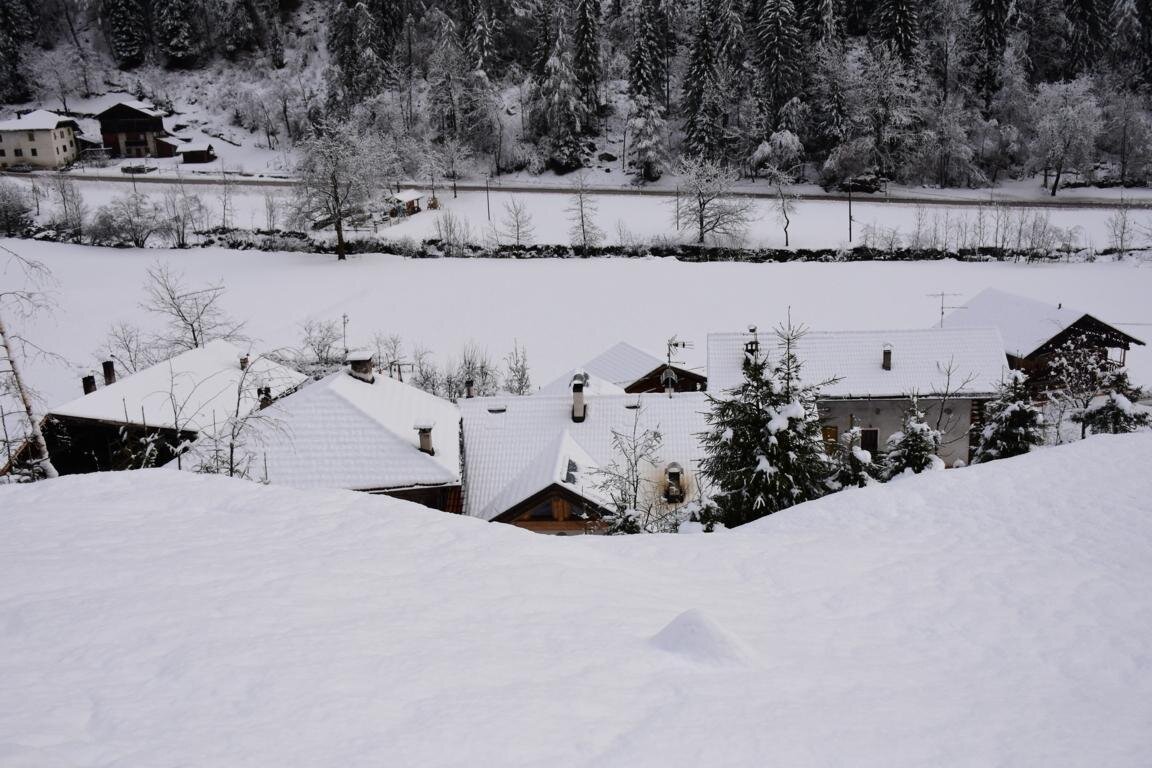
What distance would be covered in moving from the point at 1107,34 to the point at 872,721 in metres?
86.8

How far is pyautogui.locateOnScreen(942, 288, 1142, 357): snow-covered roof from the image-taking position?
1284 inches

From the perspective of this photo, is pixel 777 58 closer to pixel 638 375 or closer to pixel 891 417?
pixel 638 375

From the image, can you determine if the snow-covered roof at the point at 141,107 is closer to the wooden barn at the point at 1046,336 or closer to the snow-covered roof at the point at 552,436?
the snow-covered roof at the point at 552,436

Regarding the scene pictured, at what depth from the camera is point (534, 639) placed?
7.64m

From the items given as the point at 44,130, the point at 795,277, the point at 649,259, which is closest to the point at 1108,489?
the point at 795,277

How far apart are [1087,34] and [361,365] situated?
7629 centimetres

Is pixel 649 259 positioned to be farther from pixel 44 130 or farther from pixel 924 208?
pixel 44 130

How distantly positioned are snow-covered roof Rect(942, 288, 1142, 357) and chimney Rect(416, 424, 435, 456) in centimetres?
2289

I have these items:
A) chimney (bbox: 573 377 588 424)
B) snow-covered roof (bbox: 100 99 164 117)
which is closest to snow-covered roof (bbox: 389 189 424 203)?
snow-covered roof (bbox: 100 99 164 117)

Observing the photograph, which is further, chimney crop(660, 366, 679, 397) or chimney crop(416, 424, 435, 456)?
chimney crop(660, 366, 679, 397)

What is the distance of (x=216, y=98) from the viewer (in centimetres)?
8644

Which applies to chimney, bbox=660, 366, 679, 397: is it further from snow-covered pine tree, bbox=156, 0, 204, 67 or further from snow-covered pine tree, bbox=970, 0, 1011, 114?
snow-covered pine tree, bbox=156, 0, 204, 67

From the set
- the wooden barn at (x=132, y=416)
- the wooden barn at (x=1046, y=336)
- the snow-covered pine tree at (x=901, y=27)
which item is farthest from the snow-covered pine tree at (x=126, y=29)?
the wooden barn at (x=1046, y=336)

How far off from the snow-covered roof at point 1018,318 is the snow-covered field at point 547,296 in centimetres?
691
